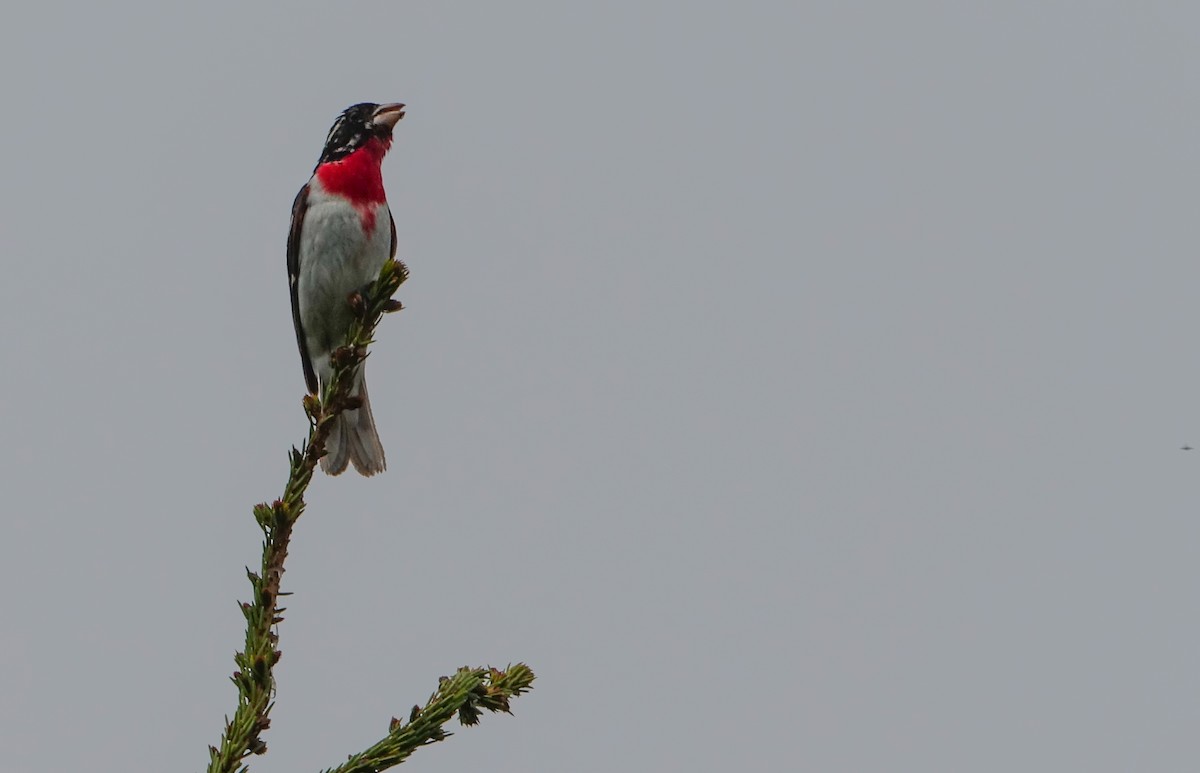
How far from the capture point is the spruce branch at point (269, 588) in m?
3.27

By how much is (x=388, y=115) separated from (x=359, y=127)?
0.21 m

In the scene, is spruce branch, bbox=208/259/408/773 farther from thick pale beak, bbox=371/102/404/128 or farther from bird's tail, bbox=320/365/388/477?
thick pale beak, bbox=371/102/404/128

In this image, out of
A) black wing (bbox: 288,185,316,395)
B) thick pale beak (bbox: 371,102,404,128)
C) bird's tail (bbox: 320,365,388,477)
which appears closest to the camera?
bird's tail (bbox: 320,365,388,477)

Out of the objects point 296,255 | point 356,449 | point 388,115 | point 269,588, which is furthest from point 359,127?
point 269,588

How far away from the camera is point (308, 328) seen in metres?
8.27

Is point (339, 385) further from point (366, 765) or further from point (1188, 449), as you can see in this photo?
point (1188, 449)

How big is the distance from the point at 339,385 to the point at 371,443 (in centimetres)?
327

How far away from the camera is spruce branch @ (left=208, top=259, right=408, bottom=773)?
3271mm

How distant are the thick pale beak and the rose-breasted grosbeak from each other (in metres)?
0.08

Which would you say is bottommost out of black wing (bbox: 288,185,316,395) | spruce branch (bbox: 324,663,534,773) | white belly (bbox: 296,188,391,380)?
spruce branch (bbox: 324,663,534,773)

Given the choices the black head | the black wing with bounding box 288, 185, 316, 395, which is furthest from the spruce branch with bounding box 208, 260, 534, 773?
the black head

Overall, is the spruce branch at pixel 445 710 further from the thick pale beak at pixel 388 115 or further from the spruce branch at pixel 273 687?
the thick pale beak at pixel 388 115

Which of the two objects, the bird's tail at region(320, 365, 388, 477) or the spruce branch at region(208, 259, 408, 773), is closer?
the spruce branch at region(208, 259, 408, 773)

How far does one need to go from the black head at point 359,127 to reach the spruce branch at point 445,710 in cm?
535
